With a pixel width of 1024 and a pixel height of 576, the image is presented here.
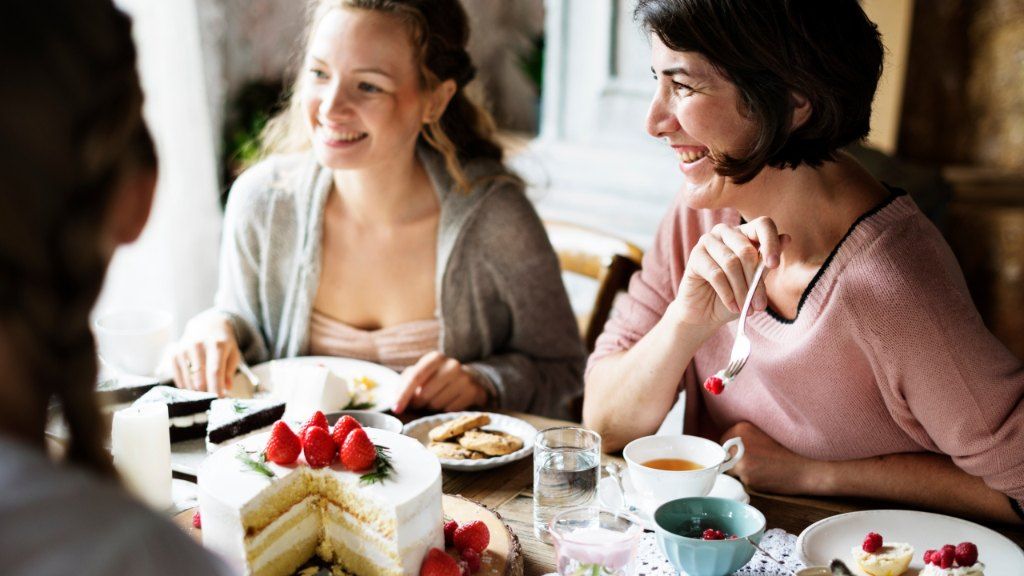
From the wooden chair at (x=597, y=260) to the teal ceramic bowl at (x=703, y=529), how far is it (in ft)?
3.94

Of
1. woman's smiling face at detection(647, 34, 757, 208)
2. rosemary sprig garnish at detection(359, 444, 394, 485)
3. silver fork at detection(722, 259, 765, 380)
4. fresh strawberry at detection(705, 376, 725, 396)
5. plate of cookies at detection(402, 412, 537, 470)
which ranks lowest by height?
plate of cookies at detection(402, 412, 537, 470)

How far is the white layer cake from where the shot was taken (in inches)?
53.5

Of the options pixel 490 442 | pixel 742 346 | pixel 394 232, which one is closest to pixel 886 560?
pixel 742 346

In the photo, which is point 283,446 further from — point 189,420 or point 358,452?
point 189,420

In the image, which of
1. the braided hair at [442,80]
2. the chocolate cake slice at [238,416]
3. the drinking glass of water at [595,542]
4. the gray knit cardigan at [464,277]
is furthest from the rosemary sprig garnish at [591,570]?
the braided hair at [442,80]

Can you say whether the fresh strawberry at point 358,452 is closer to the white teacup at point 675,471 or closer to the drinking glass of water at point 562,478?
the drinking glass of water at point 562,478

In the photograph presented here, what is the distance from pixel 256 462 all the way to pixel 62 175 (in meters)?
0.80

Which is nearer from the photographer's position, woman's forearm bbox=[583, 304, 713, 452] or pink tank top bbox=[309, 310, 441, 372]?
woman's forearm bbox=[583, 304, 713, 452]

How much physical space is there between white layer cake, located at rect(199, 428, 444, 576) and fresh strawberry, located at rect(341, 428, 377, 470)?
0.8 inches

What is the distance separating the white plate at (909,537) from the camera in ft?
4.46

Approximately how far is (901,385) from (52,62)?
1.28m

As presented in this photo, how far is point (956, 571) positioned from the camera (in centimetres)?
126

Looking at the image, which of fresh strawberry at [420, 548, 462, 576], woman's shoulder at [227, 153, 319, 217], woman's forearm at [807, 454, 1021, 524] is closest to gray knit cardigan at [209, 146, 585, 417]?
woman's shoulder at [227, 153, 319, 217]

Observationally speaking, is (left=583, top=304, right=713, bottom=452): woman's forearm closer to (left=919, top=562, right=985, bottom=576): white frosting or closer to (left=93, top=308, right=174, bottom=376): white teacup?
(left=919, top=562, right=985, bottom=576): white frosting
